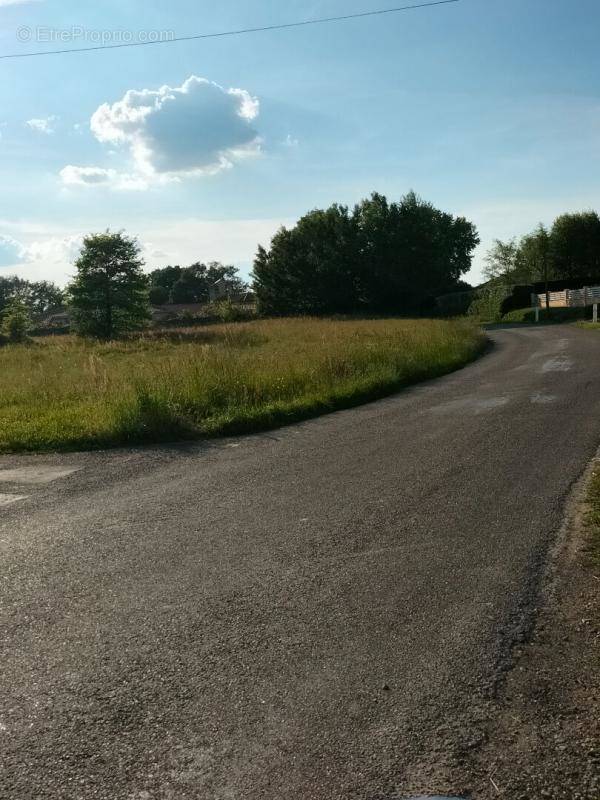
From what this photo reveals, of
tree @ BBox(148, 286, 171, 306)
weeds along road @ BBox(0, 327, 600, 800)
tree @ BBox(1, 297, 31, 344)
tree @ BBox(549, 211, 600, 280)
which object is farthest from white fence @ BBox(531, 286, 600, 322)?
tree @ BBox(148, 286, 171, 306)

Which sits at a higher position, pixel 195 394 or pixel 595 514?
pixel 195 394

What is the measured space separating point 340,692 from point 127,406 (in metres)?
8.28

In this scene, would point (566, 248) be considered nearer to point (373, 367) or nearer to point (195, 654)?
point (373, 367)

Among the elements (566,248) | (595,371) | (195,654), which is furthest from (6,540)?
(566,248)

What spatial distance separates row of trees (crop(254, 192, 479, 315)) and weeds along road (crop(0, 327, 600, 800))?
185ft

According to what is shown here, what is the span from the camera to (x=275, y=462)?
8.26 m

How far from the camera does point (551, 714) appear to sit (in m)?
2.98

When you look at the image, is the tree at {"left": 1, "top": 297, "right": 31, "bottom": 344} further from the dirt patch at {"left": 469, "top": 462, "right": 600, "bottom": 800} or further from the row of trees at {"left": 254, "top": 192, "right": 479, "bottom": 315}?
the dirt patch at {"left": 469, "top": 462, "right": 600, "bottom": 800}

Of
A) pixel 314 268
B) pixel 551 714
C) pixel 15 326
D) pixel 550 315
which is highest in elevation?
pixel 314 268

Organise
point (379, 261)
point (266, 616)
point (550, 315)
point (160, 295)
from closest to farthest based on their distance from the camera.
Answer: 1. point (266, 616)
2. point (550, 315)
3. point (379, 261)
4. point (160, 295)

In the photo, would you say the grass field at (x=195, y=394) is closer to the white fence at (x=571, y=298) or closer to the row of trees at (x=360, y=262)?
the white fence at (x=571, y=298)

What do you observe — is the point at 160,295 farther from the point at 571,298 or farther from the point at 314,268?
the point at 571,298

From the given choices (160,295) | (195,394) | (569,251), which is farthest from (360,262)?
(160,295)

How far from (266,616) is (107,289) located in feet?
139
